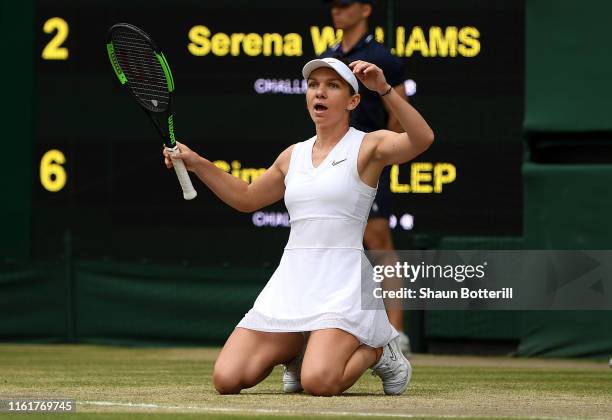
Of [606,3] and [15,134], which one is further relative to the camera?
[15,134]

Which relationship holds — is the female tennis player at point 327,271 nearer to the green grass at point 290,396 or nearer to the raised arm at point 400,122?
the raised arm at point 400,122

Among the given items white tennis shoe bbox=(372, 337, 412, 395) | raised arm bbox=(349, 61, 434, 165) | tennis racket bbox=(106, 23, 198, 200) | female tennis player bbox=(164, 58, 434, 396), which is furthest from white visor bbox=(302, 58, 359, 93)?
white tennis shoe bbox=(372, 337, 412, 395)

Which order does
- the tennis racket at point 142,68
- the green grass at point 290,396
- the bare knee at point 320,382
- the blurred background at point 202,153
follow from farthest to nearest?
the blurred background at point 202,153 < the tennis racket at point 142,68 < the bare knee at point 320,382 < the green grass at point 290,396

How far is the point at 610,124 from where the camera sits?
29.6ft

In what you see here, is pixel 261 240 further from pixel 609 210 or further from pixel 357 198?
pixel 357 198

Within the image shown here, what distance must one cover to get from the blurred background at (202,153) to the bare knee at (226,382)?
12.9ft

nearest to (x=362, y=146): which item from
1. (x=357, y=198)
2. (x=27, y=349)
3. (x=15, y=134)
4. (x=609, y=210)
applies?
(x=357, y=198)

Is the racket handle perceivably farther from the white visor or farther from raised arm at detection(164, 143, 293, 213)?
the white visor

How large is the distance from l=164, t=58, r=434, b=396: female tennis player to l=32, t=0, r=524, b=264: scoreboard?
3944 millimetres

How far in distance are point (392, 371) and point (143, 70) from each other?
1684 mm

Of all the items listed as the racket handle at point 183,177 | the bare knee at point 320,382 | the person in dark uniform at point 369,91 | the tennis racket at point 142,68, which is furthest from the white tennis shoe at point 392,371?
the person in dark uniform at point 369,91

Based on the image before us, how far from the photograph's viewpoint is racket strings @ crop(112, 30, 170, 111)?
623cm

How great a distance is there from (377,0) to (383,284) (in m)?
2.96

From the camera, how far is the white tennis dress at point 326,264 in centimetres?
562
